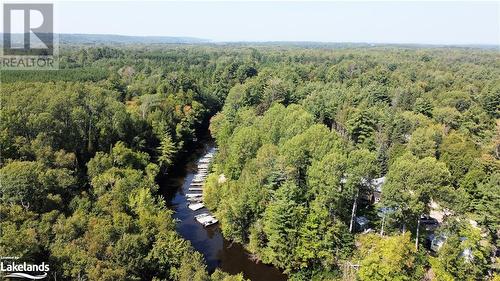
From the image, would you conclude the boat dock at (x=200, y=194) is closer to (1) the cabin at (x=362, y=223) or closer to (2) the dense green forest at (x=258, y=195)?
(2) the dense green forest at (x=258, y=195)

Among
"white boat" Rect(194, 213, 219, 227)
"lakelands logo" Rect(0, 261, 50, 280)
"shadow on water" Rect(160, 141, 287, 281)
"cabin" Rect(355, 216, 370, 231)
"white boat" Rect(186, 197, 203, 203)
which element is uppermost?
"lakelands logo" Rect(0, 261, 50, 280)

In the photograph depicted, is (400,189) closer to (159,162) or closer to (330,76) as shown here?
(159,162)

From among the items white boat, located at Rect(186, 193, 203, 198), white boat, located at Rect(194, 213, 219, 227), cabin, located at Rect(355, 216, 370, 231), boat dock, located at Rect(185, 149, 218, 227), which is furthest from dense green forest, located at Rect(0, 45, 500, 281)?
white boat, located at Rect(186, 193, 203, 198)

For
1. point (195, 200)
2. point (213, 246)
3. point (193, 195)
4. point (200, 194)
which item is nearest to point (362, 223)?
point (213, 246)

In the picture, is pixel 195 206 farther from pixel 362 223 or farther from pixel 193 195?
pixel 362 223

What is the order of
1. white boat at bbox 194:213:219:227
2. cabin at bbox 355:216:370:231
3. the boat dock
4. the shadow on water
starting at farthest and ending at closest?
1. the boat dock
2. white boat at bbox 194:213:219:227
3. cabin at bbox 355:216:370:231
4. the shadow on water

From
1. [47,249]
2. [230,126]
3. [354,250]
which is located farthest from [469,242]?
[230,126]

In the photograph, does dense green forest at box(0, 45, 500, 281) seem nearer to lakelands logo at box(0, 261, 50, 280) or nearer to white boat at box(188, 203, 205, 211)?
lakelands logo at box(0, 261, 50, 280)
